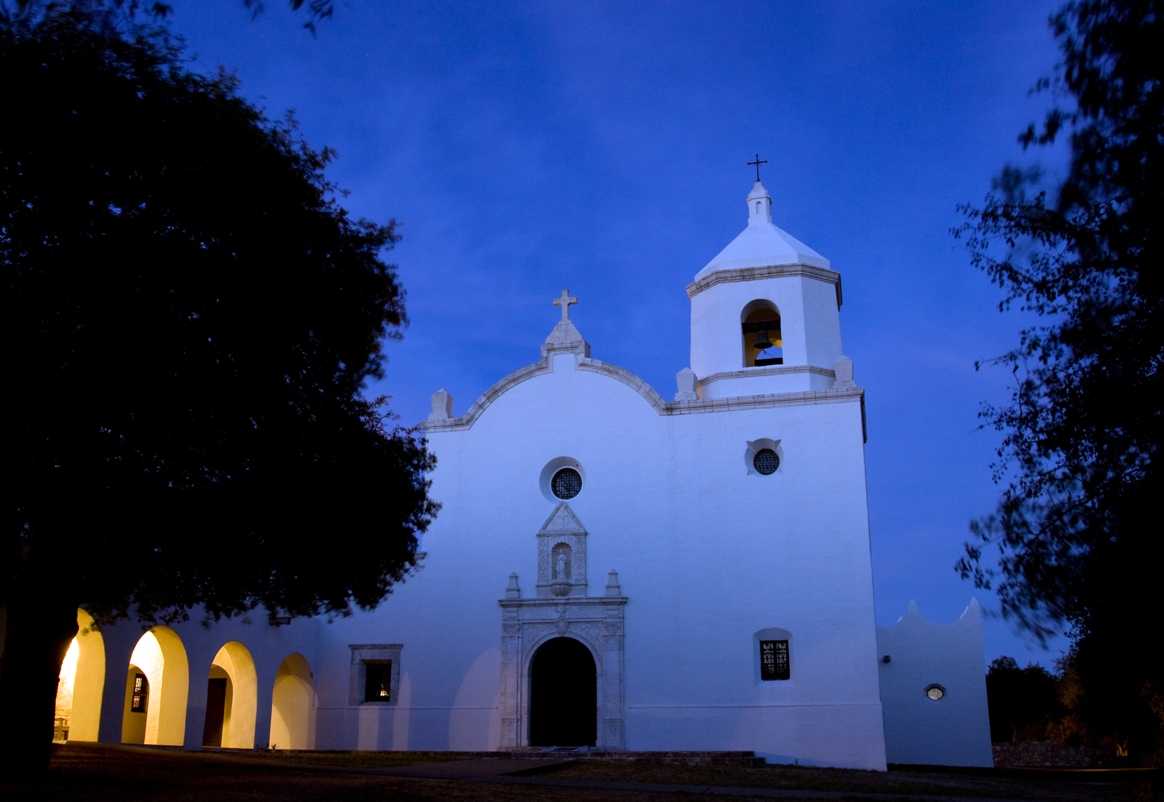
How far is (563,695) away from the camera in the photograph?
63.4ft

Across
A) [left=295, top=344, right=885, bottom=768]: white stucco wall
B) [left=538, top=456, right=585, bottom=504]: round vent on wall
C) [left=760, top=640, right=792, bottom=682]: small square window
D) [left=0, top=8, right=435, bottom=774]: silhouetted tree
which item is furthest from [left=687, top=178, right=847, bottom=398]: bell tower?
[left=0, top=8, right=435, bottom=774]: silhouetted tree

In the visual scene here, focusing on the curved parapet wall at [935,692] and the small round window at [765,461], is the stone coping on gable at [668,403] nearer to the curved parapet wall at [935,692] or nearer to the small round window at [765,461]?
the small round window at [765,461]

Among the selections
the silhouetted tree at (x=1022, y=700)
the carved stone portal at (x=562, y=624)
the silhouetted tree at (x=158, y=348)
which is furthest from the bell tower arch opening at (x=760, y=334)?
the silhouetted tree at (x=1022, y=700)

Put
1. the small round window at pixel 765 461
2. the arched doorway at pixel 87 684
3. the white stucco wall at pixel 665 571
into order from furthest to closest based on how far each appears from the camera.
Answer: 1. the small round window at pixel 765 461
2. the white stucco wall at pixel 665 571
3. the arched doorway at pixel 87 684

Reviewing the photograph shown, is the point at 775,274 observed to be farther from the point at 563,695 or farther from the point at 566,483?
the point at 563,695

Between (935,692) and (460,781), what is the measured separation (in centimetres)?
1292

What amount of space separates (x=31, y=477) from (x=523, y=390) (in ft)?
42.2

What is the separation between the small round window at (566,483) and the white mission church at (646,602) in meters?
0.04

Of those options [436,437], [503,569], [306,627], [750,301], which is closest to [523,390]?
[436,437]

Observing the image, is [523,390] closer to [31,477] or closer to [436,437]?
[436,437]

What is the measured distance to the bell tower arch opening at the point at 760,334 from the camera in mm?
20719

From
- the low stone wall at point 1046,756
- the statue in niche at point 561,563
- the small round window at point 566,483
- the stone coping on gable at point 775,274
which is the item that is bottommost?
the low stone wall at point 1046,756

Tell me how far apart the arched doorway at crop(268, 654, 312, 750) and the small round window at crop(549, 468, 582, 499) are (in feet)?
19.9

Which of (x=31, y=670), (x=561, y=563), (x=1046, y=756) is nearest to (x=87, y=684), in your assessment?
(x=31, y=670)
